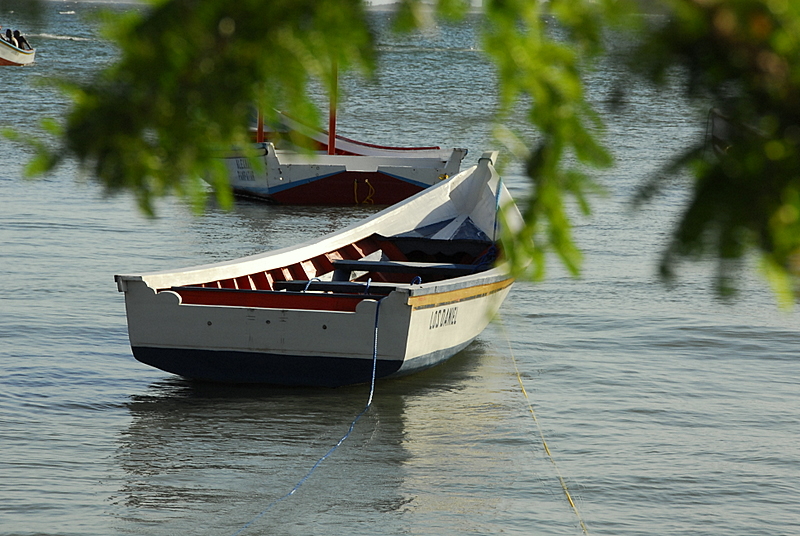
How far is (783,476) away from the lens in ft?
23.0

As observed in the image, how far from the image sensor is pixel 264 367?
793cm

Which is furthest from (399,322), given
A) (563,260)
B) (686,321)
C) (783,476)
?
(563,260)

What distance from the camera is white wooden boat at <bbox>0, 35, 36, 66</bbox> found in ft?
168

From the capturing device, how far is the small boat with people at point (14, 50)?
51500mm

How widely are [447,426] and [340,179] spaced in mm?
11536

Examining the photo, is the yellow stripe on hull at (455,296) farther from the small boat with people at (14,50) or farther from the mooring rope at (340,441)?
the small boat with people at (14,50)

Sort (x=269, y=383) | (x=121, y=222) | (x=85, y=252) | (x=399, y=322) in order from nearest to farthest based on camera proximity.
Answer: (x=399, y=322)
(x=269, y=383)
(x=85, y=252)
(x=121, y=222)

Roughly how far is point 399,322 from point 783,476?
2862 mm

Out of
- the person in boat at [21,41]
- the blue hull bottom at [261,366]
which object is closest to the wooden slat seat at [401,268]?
the blue hull bottom at [261,366]

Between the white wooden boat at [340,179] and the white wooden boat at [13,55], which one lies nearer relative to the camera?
the white wooden boat at [340,179]

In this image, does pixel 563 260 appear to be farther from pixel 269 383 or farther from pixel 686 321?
pixel 686 321

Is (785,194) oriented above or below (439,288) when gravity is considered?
above

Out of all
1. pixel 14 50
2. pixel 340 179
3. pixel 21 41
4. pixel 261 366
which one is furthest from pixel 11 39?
pixel 261 366

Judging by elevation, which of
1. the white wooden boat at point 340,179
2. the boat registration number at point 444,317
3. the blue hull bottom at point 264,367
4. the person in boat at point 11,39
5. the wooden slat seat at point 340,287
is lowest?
the white wooden boat at point 340,179
